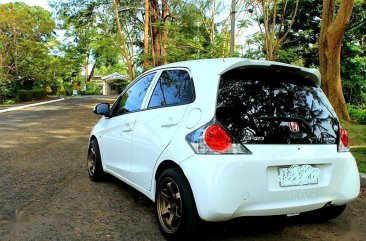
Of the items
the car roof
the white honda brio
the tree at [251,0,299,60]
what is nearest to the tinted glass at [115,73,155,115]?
the white honda brio

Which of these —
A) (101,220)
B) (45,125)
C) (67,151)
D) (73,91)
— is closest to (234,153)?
(101,220)

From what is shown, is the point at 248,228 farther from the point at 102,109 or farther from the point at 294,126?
the point at 102,109

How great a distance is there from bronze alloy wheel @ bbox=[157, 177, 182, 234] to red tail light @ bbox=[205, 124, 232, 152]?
1.67 ft

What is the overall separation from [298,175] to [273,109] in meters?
0.60

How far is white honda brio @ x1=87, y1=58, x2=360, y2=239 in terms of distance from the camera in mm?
3047

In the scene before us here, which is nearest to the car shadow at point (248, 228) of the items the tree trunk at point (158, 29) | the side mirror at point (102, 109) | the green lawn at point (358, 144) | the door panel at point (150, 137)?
the door panel at point (150, 137)

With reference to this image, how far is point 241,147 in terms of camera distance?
3088 mm

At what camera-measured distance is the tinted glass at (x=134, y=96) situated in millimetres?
4527

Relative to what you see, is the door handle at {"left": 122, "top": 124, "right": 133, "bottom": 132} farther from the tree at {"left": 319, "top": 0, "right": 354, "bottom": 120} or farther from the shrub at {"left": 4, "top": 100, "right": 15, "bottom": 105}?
the shrub at {"left": 4, "top": 100, "right": 15, "bottom": 105}

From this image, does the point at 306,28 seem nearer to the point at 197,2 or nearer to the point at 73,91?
the point at 197,2

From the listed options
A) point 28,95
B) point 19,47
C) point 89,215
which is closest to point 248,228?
point 89,215

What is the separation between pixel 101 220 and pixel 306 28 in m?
25.7

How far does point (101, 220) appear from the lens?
4.03 meters

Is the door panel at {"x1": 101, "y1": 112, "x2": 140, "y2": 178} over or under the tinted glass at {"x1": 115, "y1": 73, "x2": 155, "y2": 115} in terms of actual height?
under
